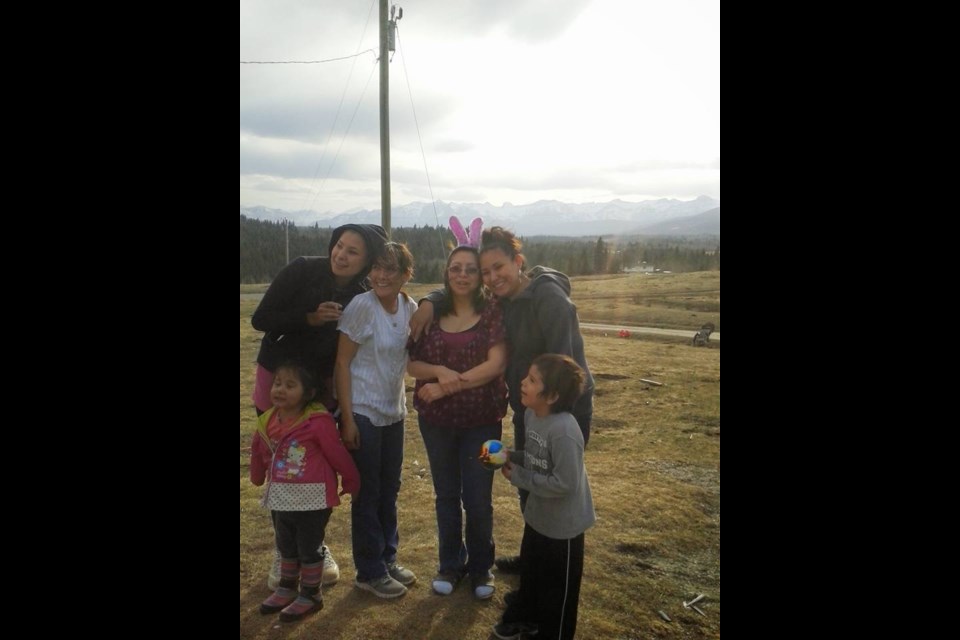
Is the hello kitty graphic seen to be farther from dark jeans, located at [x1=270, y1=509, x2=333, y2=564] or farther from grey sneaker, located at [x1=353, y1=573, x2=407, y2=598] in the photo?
grey sneaker, located at [x1=353, y1=573, x2=407, y2=598]

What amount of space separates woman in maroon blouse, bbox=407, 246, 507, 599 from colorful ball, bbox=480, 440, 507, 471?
0.18 m

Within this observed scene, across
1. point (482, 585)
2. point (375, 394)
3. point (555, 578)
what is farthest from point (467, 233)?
point (482, 585)

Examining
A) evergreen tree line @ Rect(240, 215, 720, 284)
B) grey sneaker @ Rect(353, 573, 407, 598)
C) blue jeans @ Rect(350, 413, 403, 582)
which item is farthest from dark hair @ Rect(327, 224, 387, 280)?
grey sneaker @ Rect(353, 573, 407, 598)

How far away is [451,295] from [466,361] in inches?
10.3

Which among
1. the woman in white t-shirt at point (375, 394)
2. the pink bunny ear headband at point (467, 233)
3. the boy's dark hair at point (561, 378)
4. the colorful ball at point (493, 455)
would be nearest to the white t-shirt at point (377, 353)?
the woman in white t-shirt at point (375, 394)

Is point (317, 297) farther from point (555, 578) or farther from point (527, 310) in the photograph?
point (555, 578)

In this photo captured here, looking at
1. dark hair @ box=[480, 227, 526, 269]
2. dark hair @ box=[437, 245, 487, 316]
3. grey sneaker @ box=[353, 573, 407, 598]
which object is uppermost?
dark hair @ box=[480, 227, 526, 269]

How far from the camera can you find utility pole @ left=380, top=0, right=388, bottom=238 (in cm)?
273

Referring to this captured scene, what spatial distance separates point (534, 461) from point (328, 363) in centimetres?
93

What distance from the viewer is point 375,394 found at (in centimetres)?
A: 259
